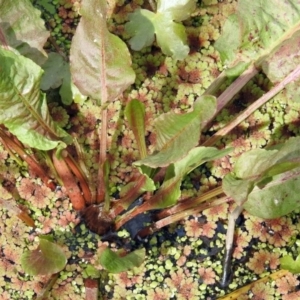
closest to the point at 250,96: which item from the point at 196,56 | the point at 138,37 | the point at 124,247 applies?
the point at 196,56

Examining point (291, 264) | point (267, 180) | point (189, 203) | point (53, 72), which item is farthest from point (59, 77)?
point (291, 264)

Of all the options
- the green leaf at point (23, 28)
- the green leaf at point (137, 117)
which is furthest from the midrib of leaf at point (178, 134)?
the green leaf at point (23, 28)

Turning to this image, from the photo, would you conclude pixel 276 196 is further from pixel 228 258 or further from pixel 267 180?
pixel 228 258

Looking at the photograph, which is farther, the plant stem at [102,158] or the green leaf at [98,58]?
the plant stem at [102,158]

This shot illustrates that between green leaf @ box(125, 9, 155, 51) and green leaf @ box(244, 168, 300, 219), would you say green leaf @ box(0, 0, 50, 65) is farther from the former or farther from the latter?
green leaf @ box(244, 168, 300, 219)

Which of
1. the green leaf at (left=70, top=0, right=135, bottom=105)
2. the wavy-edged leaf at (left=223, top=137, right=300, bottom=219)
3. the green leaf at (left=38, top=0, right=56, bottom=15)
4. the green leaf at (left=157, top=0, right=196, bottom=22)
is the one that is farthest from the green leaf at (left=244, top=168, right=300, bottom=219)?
the green leaf at (left=38, top=0, right=56, bottom=15)

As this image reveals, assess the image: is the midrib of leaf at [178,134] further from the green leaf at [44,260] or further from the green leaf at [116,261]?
the green leaf at [44,260]
